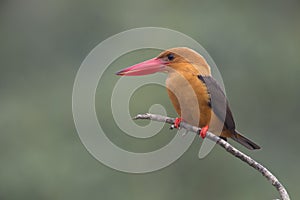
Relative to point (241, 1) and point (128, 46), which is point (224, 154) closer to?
point (128, 46)

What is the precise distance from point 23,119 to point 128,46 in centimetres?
115

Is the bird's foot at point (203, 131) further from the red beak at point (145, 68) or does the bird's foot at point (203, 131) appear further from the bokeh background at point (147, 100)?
the bokeh background at point (147, 100)

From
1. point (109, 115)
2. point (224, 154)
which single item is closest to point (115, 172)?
point (109, 115)

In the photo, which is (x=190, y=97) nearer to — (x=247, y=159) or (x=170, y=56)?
(x=170, y=56)

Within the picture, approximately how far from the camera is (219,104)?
95.6 inches

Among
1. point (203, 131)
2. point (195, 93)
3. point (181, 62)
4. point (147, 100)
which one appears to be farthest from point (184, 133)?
point (147, 100)

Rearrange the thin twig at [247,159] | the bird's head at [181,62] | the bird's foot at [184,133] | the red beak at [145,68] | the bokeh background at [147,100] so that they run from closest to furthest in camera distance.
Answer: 1. the thin twig at [247,159]
2. the red beak at [145,68]
3. the bird's foot at [184,133]
4. the bird's head at [181,62]
5. the bokeh background at [147,100]

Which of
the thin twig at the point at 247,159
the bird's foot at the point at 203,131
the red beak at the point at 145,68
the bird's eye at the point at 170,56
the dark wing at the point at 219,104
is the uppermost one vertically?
the bird's eye at the point at 170,56

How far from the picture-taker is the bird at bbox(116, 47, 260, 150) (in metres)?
2.37

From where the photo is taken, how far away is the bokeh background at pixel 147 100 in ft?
19.1

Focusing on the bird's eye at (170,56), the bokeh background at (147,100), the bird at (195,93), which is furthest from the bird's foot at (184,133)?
the bokeh background at (147,100)

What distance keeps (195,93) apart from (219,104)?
0.28 feet

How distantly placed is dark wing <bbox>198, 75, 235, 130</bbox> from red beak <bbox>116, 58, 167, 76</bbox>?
156mm

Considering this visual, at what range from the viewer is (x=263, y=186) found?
5547 mm
